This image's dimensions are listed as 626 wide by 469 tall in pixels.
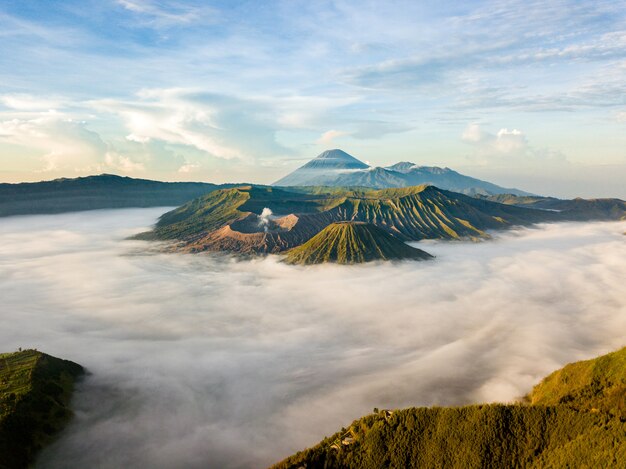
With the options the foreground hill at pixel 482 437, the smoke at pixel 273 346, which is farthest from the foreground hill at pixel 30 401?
the foreground hill at pixel 482 437

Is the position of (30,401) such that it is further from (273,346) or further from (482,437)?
(482,437)

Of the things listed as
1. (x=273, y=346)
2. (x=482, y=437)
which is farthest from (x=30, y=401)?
(x=482, y=437)

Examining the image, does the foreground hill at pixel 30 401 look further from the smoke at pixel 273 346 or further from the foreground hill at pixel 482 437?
the foreground hill at pixel 482 437

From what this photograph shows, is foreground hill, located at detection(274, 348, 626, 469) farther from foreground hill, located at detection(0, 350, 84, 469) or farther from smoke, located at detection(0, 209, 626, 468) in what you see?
foreground hill, located at detection(0, 350, 84, 469)

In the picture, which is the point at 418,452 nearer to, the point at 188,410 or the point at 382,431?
the point at 382,431

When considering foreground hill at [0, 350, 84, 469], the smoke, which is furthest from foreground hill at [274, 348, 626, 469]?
foreground hill at [0, 350, 84, 469]

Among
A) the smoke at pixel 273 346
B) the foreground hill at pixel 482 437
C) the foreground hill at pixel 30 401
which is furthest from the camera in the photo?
the smoke at pixel 273 346

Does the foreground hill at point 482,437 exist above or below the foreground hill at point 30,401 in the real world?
above
